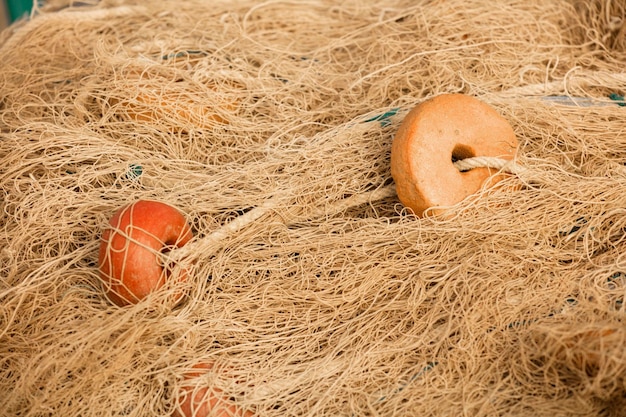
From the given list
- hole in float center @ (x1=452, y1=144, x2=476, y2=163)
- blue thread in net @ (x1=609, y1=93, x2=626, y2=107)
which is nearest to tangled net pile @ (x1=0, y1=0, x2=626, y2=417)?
blue thread in net @ (x1=609, y1=93, x2=626, y2=107)

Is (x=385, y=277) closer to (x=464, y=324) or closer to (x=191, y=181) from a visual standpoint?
(x=464, y=324)

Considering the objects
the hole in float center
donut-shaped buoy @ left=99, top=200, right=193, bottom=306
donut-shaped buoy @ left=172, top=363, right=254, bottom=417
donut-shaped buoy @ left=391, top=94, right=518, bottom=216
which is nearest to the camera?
donut-shaped buoy @ left=172, top=363, right=254, bottom=417

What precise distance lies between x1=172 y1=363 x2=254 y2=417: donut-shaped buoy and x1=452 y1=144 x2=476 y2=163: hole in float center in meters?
1.45

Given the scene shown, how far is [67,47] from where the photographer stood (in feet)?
12.7

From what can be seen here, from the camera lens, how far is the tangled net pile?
2.45 metres

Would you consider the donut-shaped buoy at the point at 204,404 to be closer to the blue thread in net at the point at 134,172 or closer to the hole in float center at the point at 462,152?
the blue thread in net at the point at 134,172

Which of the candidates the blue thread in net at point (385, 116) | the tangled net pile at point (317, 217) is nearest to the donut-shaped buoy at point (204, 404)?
the tangled net pile at point (317, 217)

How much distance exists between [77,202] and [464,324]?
1739 millimetres

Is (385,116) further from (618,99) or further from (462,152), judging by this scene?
(618,99)

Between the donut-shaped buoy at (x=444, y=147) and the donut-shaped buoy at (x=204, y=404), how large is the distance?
1135 mm

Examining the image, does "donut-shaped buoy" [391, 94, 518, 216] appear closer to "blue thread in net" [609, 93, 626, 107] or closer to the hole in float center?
the hole in float center

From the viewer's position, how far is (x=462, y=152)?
302 centimetres

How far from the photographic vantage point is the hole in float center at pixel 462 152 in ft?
9.76

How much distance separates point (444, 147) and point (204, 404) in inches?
57.7
